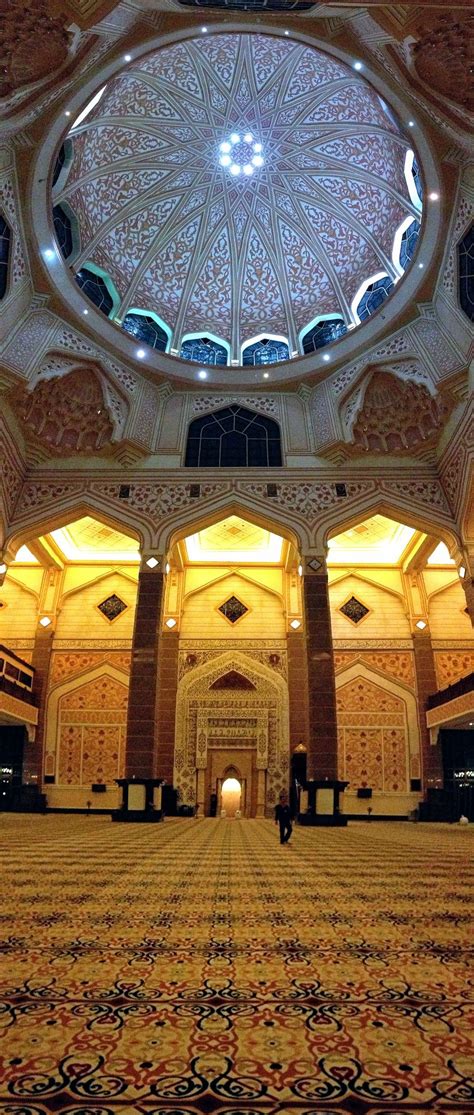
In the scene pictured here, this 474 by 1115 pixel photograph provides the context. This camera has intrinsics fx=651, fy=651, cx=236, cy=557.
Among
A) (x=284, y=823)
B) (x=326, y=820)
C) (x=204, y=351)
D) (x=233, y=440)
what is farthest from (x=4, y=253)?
(x=326, y=820)

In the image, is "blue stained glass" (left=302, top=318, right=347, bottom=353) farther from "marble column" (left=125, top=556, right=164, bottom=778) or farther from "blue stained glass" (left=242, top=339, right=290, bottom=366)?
"marble column" (left=125, top=556, right=164, bottom=778)

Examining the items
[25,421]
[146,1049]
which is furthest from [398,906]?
[25,421]

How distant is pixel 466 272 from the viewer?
9.70 m

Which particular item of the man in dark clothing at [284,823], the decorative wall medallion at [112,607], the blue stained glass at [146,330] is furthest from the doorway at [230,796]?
the man in dark clothing at [284,823]

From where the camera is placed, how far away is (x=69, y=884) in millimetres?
2771

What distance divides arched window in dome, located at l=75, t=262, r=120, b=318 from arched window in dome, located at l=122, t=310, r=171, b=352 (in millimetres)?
358

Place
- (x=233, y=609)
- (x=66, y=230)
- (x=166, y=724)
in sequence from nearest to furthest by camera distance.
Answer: (x=66, y=230) < (x=166, y=724) < (x=233, y=609)

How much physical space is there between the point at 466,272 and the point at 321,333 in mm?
3679

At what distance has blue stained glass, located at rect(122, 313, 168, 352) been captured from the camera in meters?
12.6

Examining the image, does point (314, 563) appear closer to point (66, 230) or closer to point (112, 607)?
point (112, 607)

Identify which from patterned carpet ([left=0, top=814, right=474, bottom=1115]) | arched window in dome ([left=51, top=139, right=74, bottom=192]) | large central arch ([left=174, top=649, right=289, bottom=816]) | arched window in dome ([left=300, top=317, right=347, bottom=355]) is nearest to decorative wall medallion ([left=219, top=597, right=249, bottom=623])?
large central arch ([left=174, top=649, right=289, bottom=816])

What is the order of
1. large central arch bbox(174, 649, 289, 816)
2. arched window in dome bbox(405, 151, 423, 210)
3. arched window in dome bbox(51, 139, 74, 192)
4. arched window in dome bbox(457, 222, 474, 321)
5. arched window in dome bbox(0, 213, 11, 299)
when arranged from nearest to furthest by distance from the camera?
arched window in dome bbox(457, 222, 474, 321) < arched window in dome bbox(0, 213, 11, 299) < arched window in dome bbox(405, 151, 423, 210) < arched window in dome bbox(51, 139, 74, 192) < large central arch bbox(174, 649, 289, 816)

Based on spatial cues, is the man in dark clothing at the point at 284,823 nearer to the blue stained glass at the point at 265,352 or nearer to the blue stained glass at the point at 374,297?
the blue stained glass at the point at 374,297

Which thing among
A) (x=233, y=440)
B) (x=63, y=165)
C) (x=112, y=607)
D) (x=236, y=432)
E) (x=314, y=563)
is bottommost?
(x=314, y=563)
